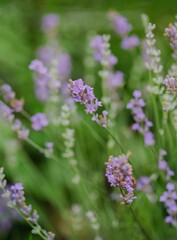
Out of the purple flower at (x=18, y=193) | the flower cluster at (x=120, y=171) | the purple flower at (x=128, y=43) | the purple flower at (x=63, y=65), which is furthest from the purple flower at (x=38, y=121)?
the purple flower at (x=63, y=65)

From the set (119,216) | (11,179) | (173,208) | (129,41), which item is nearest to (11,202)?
(173,208)

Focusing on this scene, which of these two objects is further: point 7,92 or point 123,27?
point 123,27

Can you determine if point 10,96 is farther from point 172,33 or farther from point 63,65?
point 63,65

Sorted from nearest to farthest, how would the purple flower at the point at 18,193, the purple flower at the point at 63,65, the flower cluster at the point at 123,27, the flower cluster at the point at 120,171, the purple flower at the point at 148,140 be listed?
the flower cluster at the point at 120,171 < the purple flower at the point at 18,193 < the purple flower at the point at 148,140 < the flower cluster at the point at 123,27 < the purple flower at the point at 63,65

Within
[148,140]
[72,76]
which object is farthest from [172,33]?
[72,76]

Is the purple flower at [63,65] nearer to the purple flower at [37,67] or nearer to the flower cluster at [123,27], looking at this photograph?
the flower cluster at [123,27]

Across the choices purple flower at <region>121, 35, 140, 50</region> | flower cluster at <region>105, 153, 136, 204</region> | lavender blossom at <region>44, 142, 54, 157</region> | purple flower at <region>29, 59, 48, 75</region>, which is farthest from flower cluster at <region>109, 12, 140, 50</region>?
flower cluster at <region>105, 153, 136, 204</region>

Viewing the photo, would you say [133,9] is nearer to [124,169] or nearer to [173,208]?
[173,208]

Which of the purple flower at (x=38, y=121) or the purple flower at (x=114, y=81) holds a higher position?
the purple flower at (x=114, y=81)
